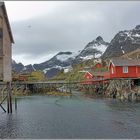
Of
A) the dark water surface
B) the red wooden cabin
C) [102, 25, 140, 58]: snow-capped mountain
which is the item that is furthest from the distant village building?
[102, 25, 140, 58]: snow-capped mountain

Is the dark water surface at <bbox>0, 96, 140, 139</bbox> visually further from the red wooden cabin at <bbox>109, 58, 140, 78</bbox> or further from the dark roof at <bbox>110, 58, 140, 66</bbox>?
the dark roof at <bbox>110, 58, 140, 66</bbox>

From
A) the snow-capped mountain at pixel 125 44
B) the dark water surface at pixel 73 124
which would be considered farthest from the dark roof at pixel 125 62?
the snow-capped mountain at pixel 125 44

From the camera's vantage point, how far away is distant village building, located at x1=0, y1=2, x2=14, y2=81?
43562 millimetres

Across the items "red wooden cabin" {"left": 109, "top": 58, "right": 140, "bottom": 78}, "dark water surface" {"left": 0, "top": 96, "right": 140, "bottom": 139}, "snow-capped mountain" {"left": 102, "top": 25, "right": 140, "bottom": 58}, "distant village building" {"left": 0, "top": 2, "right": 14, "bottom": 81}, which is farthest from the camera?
"snow-capped mountain" {"left": 102, "top": 25, "right": 140, "bottom": 58}

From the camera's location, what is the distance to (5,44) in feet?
147

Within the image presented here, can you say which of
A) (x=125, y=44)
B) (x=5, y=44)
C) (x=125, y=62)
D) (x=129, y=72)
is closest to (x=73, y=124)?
(x=5, y=44)

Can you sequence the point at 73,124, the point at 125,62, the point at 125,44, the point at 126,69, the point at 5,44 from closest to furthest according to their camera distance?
the point at 73,124, the point at 5,44, the point at 126,69, the point at 125,62, the point at 125,44

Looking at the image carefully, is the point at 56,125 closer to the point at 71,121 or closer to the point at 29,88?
the point at 71,121

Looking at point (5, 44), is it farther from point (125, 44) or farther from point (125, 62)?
point (125, 44)

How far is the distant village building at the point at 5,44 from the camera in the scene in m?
43.6

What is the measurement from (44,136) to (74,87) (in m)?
103

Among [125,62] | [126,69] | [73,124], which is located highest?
[125,62]

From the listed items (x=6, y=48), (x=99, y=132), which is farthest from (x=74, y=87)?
(x=99, y=132)

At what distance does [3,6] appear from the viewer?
4275 centimetres
